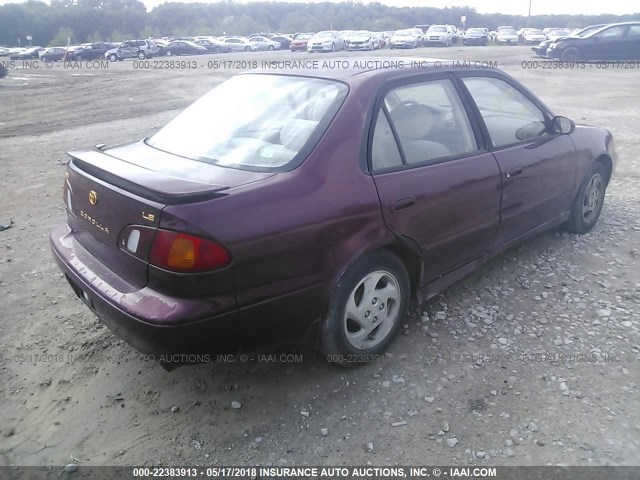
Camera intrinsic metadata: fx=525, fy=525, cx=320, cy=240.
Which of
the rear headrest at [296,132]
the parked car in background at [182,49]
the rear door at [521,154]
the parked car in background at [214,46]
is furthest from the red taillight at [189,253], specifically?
the parked car in background at [214,46]

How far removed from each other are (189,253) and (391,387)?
53.0 inches

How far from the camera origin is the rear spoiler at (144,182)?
227 cm

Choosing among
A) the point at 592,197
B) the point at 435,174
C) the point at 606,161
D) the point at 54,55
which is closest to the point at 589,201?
the point at 592,197

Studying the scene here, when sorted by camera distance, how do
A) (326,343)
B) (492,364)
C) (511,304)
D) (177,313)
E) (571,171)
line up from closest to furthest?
(177,313) < (326,343) < (492,364) < (511,304) < (571,171)

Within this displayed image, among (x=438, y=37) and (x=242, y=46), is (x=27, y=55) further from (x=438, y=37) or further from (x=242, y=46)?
(x=438, y=37)

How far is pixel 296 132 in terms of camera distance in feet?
9.30

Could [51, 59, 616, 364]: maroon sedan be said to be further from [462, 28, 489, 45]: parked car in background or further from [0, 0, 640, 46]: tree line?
[0, 0, 640, 46]: tree line

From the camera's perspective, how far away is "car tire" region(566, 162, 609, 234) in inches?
175

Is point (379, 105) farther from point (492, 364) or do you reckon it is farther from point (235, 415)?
point (235, 415)

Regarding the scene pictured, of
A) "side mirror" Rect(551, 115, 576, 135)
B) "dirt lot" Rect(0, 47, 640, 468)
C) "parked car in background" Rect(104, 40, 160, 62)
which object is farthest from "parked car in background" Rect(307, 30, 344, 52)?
Answer: "dirt lot" Rect(0, 47, 640, 468)

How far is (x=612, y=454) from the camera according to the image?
236 centimetres

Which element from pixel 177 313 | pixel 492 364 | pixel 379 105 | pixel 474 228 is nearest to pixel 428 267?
pixel 474 228

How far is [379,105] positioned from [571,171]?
209 cm

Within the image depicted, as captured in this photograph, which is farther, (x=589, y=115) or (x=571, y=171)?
(x=589, y=115)
